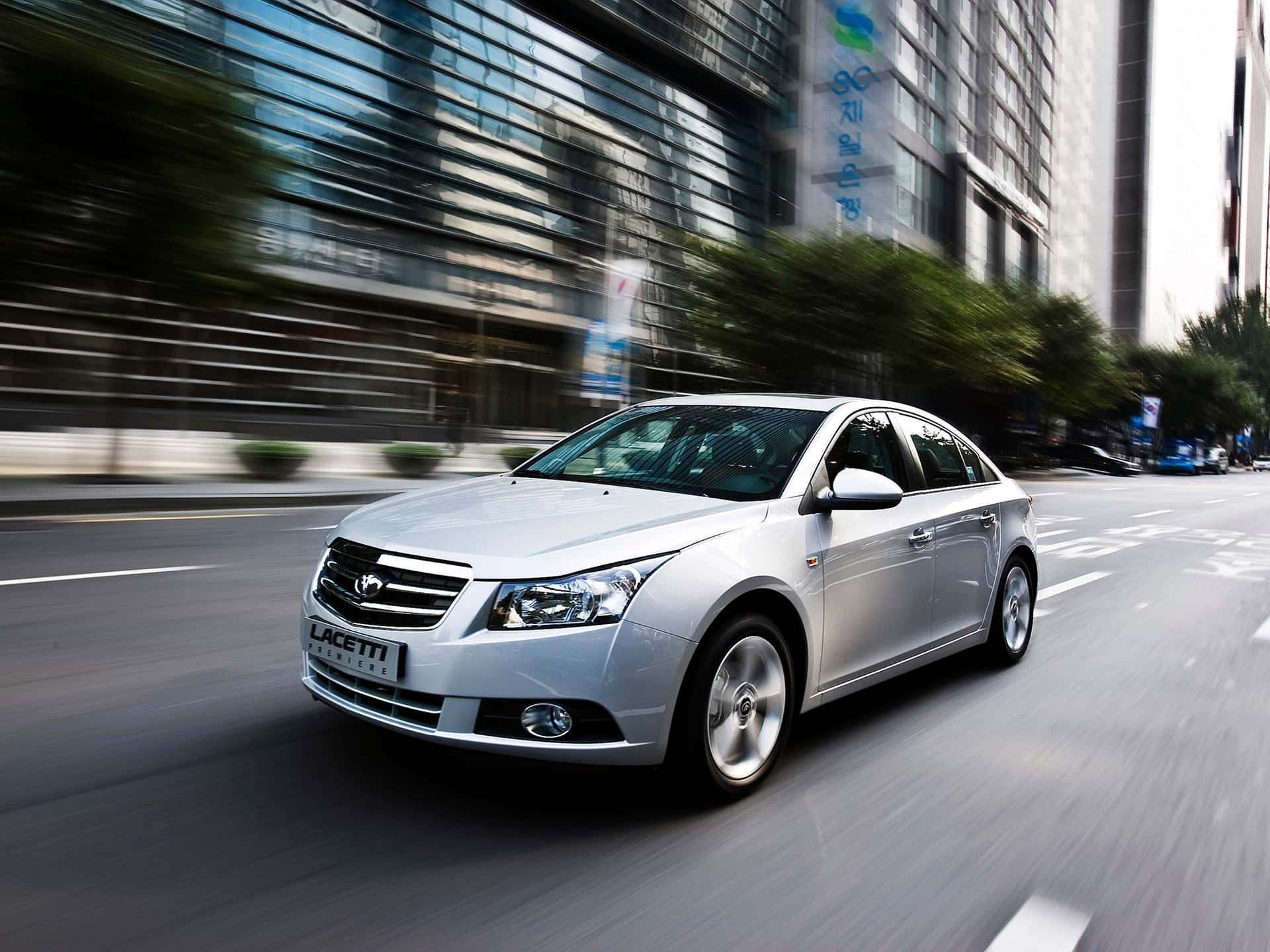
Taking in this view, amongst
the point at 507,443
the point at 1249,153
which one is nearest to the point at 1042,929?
the point at 507,443

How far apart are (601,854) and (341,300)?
111 ft

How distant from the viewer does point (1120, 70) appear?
98.8 meters

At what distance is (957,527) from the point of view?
4891 millimetres

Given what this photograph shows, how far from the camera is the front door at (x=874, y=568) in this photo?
3945 mm

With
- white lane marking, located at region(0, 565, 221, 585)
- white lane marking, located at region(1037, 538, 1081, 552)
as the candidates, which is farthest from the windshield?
white lane marking, located at region(1037, 538, 1081, 552)

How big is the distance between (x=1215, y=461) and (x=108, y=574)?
208 ft

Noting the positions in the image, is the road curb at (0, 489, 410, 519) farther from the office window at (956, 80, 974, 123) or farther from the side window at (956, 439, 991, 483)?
the office window at (956, 80, 974, 123)

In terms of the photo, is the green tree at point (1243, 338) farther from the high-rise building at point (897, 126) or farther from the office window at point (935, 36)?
the office window at point (935, 36)

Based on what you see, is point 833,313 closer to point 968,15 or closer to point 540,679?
point 540,679

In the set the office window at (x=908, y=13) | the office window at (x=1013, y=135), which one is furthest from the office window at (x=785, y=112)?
the office window at (x=1013, y=135)

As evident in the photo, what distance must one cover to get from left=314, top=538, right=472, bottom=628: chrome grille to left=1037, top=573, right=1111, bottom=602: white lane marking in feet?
20.2

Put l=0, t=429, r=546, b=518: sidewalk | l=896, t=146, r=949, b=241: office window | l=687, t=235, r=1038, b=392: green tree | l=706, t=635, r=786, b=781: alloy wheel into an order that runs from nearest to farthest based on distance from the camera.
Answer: l=706, t=635, r=786, b=781: alloy wheel
l=0, t=429, r=546, b=518: sidewalk
l=687, t=235, r=1038, b=392: green tree
l=896, t=146, r=949, b=241: office window

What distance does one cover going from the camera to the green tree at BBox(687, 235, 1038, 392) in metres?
30.3

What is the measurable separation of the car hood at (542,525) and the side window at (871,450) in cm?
77
